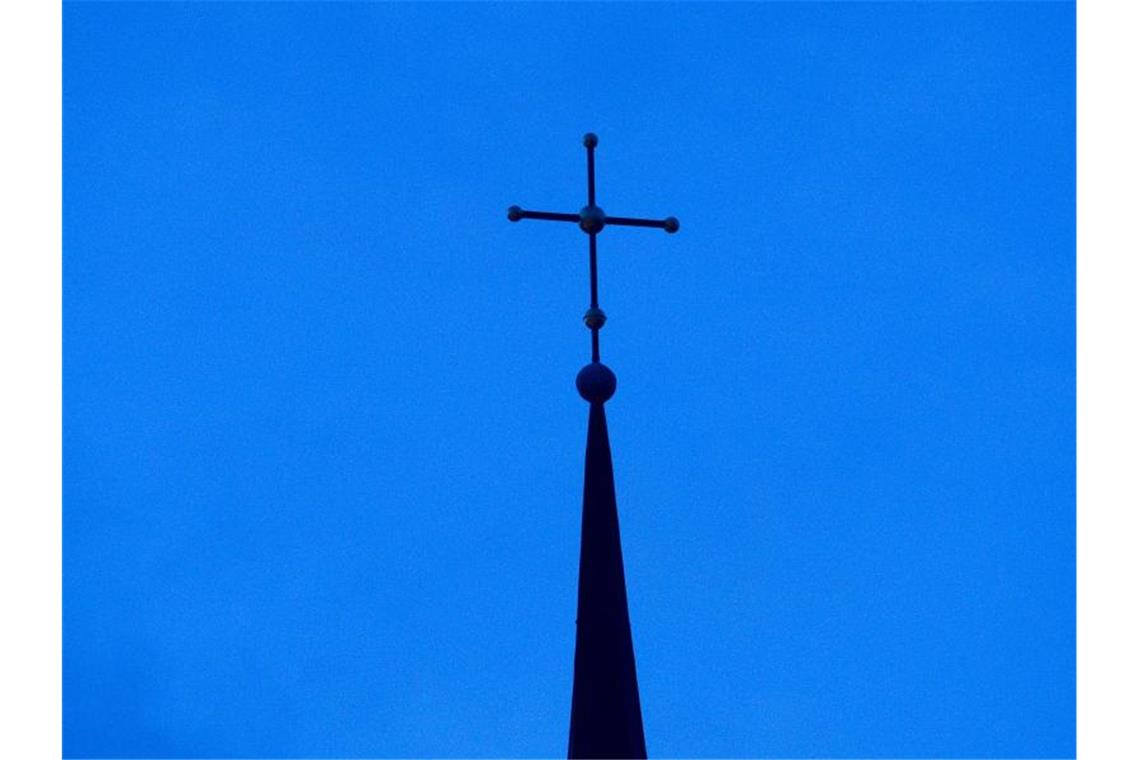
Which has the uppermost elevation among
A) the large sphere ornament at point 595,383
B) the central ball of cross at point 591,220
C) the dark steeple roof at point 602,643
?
the central ball of cross at point 591,220

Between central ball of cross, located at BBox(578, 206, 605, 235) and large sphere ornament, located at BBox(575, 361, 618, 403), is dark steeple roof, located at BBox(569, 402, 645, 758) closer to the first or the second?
large sphere ornament, located at BBox(575, 361, 618, 403)

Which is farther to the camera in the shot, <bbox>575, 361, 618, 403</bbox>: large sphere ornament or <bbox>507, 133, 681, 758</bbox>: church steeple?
<bbox>575, 361, 618, 403</bbox>: large sphere ornament

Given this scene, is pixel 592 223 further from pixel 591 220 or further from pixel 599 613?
pixel 599 613

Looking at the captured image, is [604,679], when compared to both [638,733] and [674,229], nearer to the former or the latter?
[638,733]

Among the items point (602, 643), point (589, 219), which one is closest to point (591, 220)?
point (589, 219)

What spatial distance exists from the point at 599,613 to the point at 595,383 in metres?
3.84

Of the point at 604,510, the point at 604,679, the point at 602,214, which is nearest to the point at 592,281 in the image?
the point at 602,214

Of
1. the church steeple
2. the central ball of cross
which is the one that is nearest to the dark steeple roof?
the church steeple

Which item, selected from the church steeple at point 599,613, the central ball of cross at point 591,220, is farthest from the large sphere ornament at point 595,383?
the central ball of cross at point 591,220

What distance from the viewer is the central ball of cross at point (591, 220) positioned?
26.5m

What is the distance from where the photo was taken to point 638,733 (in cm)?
2294

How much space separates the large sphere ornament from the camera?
26.0 metres

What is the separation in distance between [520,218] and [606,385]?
10.4ft

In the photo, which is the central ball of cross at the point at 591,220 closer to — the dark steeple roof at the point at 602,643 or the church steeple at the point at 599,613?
the church steeple at the point at 599,613
